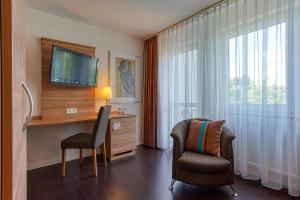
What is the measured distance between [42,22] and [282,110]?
3700mm

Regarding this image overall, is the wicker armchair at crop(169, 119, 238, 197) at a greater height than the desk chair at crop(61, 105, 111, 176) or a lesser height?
lesser

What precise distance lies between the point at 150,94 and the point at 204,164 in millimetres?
2353

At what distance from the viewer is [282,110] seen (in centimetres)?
219

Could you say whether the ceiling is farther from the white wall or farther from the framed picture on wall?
the framed picture on wall

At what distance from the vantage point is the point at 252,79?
2.46 m

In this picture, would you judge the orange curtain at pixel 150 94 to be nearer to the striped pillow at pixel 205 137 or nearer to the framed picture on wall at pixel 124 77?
the framed picture on wall at pixel 124 77

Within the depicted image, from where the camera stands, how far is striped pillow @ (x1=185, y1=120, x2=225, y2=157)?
227 cm

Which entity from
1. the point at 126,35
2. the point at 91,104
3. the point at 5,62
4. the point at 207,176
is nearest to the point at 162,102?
the point at 91,104

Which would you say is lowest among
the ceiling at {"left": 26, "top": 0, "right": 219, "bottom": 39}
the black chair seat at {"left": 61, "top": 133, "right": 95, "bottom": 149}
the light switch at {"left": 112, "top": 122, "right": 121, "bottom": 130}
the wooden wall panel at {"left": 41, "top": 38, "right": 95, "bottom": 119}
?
Answer: the black chair seat at {"left": 61, "top": 133, "right": 95, "bottom": 149}

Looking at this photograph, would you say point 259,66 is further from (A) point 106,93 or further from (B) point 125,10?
(A) point 106,93

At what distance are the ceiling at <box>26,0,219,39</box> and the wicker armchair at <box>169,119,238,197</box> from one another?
1.98m

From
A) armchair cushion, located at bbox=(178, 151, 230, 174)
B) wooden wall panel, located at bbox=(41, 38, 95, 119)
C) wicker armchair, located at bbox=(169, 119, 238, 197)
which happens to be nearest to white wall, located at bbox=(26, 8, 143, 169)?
wooden wall panel, located at bbox=(41, 38, 95, 119)

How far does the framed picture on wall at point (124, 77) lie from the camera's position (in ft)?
12.6

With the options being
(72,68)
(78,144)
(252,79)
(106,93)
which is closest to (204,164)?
(252,79)
